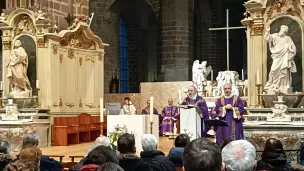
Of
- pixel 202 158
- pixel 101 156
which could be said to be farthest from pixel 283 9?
pixel 202 158

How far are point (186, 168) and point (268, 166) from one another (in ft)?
5.11

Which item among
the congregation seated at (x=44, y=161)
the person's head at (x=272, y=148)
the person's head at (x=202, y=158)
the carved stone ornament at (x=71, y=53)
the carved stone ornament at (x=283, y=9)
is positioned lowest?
the congregation seated at (x=44, y=161)

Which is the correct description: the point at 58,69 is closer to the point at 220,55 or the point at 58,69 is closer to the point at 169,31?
the point at 169,31

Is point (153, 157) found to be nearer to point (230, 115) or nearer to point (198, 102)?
point (230, 115)

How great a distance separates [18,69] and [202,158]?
12511 mm

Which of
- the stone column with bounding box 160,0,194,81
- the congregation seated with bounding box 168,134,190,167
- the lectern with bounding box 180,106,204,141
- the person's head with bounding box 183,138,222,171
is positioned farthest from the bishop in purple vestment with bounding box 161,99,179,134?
the person's head with bounding box 183,138,222,171

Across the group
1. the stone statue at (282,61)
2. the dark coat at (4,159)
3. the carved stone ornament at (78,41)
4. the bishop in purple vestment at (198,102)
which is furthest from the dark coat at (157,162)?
the carved stone ornament at (78,41)

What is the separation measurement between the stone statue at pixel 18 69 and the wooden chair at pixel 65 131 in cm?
130

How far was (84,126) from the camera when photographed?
1594 centimetres

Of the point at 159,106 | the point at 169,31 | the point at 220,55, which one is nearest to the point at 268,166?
the point at 159,106

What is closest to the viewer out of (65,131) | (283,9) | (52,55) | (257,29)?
(283,9)

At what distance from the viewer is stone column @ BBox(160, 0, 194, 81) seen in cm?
2423

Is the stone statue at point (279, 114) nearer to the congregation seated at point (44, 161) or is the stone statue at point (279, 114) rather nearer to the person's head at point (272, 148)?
the congregation seated at point (44, 161)

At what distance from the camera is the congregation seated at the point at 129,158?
525cm
